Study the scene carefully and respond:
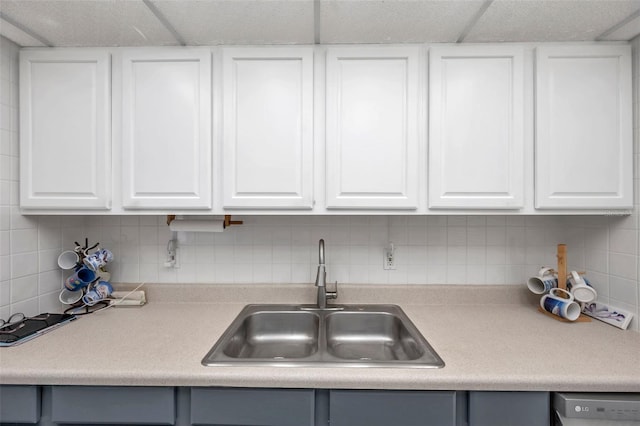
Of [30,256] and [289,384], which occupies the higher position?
[30,256]

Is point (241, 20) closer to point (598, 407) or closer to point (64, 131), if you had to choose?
point (64, 131)

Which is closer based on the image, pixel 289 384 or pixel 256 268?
pixel 289 384

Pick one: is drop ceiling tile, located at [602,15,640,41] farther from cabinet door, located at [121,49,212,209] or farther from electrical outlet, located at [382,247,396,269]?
cabinet door, located at [121,49,212,209]

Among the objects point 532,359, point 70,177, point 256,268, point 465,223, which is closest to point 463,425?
point 532,359

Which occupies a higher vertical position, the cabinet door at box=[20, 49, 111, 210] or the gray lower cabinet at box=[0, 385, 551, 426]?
the cabinet door at box=[20, 49, 111, 210]

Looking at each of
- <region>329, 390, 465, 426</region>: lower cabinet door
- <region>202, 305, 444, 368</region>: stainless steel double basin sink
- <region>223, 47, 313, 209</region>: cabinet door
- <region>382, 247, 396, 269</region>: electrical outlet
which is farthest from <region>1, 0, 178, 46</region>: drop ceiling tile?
<region>329, 390, 465, 426</region>: lower cabinet door

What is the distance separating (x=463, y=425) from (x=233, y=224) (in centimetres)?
→ 132

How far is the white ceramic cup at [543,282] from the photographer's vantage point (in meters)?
1.49

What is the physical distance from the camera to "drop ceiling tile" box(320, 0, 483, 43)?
3.76 feet

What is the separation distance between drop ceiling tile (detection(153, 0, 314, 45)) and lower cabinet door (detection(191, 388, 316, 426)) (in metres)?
1.36

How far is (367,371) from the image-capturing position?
989mm

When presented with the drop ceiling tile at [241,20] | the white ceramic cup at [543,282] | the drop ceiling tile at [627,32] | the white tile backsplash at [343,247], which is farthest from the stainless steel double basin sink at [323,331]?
the drop ceiling tile at [627,32]

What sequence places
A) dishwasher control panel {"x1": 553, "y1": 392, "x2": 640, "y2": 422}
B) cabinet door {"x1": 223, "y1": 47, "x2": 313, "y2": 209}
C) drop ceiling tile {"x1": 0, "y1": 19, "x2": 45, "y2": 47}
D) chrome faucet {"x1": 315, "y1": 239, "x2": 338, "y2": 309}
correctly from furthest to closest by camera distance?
chrome faucet {"x1": 315, "y1": 239, "x2": 338, "y2": 309} → cabinet door {"x1": 223, "y1": 47, "x2": 313, "y2": 209} → drop ceiling tile {"x1": 0, "y1": 19, "x2": 45, "y2": 47} → dishwasher control panel {"x1": 553, "y1": 392, "x2": 640, "y2": 422}

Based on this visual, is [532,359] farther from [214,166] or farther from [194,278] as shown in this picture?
[194,278]
